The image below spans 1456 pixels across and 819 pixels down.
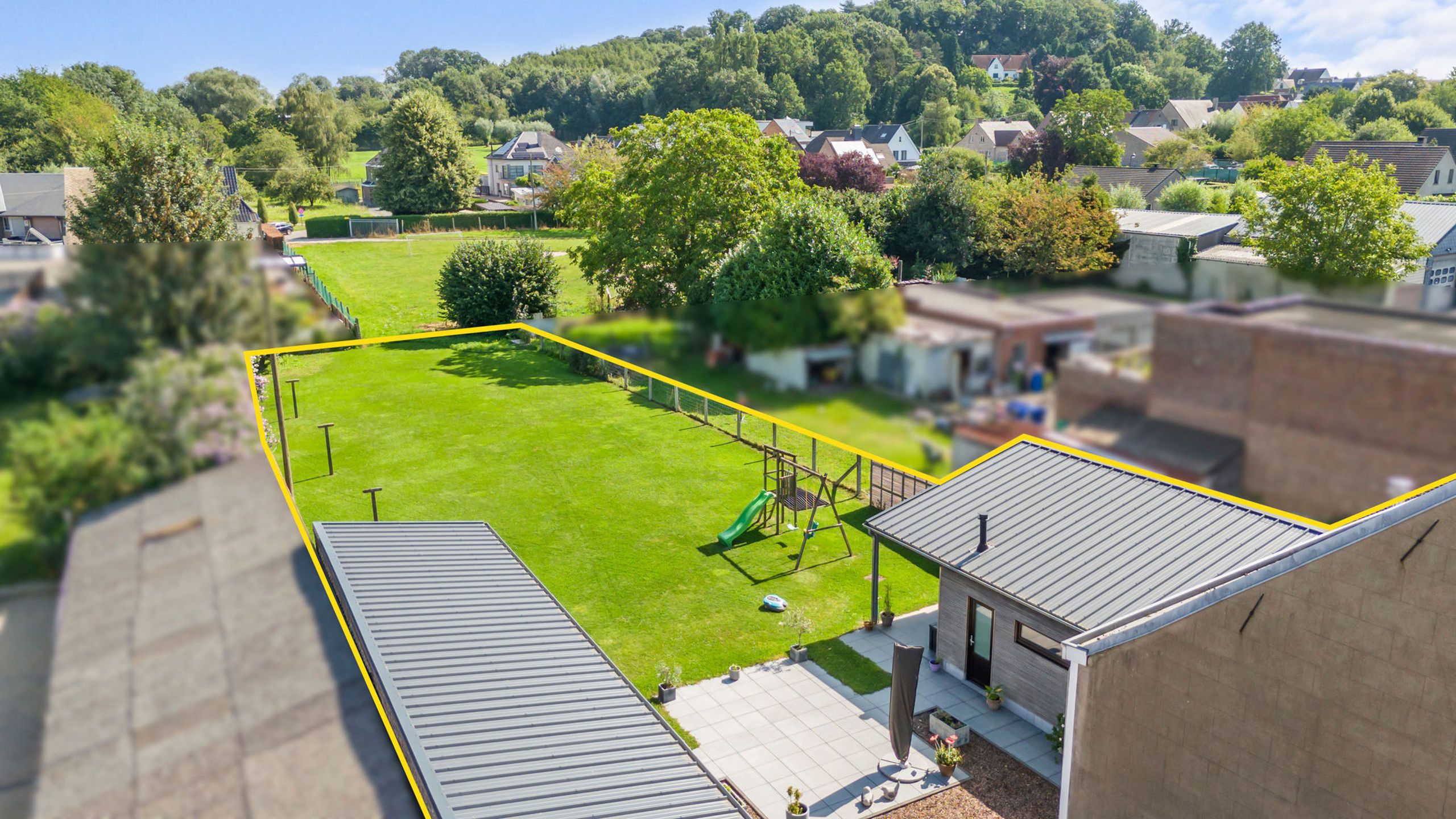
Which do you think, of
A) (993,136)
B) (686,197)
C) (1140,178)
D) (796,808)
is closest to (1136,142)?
(993,136)

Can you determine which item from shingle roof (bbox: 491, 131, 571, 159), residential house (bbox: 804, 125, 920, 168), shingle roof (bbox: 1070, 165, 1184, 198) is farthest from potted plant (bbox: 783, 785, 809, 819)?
shingle roof (bbox: 491, 131, 571, 159)

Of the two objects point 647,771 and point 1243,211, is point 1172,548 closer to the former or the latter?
point 647,771

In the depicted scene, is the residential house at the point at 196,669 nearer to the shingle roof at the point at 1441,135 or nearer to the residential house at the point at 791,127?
the residential house at the point at 791,127

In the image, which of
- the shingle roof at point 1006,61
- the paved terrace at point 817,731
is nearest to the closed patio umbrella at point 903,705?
the paved terrace at point 817,731

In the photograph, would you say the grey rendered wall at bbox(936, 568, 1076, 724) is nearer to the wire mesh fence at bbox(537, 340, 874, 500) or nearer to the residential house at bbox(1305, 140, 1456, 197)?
the wire mesh fence at bbox(537, 340, 874, 500)

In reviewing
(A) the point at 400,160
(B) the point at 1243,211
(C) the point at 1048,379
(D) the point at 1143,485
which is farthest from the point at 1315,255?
(A) the point at 400,160

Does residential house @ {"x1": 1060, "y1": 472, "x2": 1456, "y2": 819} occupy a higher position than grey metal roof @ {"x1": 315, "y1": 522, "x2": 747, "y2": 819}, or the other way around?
residential house @ {"x1": 1060, "y1": 472, "x2": 1456, "y2": 819}

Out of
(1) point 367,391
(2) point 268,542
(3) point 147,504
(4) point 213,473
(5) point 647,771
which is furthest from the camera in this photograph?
(1) point 367,391

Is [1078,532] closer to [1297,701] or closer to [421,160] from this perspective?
[1297,701]
